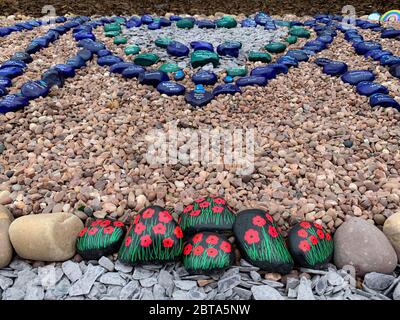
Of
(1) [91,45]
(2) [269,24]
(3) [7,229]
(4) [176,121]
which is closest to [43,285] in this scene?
(3) [7,229]

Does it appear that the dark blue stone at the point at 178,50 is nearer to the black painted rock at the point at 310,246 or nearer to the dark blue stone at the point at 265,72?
the dark blue stone at the point at 265,72

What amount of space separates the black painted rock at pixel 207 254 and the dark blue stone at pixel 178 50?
228cm

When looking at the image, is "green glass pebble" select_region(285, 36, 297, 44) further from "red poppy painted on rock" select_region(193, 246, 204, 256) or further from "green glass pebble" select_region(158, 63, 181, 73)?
"red poppy painted on rock" select_region(193, 246, 204, 256)

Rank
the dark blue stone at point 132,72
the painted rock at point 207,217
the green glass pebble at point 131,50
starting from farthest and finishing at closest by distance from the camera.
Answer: the green glass pebble at point 131,50 < the dark blue stone at point 132,72 < the painted rock at point 207,217

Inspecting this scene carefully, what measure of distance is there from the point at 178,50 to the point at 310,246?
8.02 ft

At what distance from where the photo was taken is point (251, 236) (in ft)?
5.93

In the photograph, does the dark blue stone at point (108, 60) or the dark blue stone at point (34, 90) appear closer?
the dark blue stone at point (34, 90)

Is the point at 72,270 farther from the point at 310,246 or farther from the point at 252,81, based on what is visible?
the point at 252,81

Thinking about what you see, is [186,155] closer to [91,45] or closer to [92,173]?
[92,173]

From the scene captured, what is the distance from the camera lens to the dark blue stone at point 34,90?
296cm

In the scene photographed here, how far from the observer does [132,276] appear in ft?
5.82

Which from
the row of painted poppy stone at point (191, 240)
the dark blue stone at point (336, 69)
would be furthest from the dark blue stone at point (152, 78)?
the row of painted poppy stone at point (191, 240)

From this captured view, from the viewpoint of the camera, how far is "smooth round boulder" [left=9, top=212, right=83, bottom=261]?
5.96 feet

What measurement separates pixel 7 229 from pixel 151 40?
8.97 ft
